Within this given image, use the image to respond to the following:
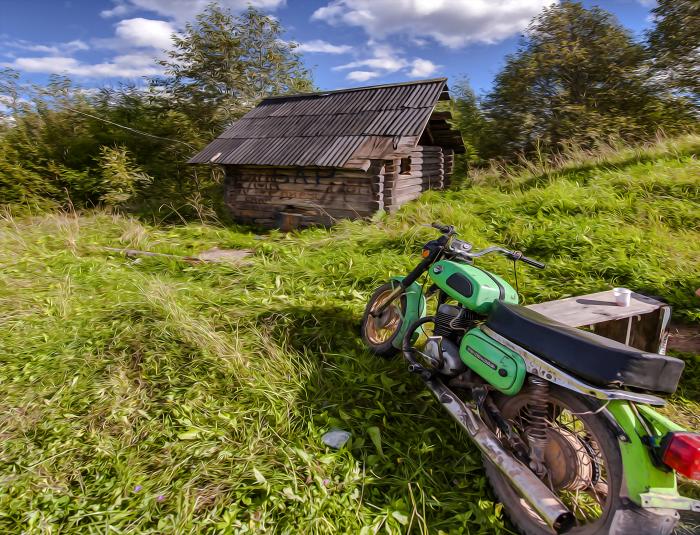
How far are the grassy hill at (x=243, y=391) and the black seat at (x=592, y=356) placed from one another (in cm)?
88

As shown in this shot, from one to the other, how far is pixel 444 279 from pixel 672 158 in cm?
779

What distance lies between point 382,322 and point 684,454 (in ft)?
6.99

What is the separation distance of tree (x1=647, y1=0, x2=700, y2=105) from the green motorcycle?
12522mm

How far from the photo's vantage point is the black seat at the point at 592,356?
1.64 metres

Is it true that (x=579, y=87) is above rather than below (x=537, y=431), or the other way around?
above

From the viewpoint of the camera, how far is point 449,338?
8.48 feet

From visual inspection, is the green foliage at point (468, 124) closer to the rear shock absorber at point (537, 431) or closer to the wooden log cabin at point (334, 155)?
the wooden log cabin at point (334, 155)

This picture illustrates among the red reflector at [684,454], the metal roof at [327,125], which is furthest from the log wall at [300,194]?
the red reflector at [684,454]

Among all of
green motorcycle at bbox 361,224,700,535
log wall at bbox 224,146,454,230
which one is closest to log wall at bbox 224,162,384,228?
log wall at bbox 224,146,454,230

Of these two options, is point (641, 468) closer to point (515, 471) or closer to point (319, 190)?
point (515, 471)

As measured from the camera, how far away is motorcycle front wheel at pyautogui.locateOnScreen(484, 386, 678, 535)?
157cm

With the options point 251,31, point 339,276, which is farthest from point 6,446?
point 251,31

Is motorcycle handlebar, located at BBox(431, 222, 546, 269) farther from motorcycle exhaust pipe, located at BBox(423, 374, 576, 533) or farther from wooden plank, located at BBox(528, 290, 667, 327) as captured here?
motorcycle exhaust pipe, located at BBox(423, 374, 576, 533)

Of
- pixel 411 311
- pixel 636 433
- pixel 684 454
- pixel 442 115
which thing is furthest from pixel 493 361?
pixel 442 115
